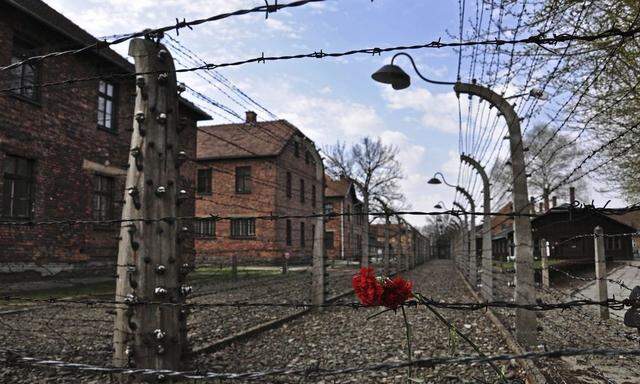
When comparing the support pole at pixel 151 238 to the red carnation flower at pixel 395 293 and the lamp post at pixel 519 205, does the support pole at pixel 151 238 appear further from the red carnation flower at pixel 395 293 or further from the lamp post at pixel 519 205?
the lamp post at pixel 519 205

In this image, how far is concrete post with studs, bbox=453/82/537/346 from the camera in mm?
5906

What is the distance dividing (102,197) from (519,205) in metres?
12.8

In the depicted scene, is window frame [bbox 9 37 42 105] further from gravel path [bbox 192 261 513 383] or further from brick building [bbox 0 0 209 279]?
gravel path [bbox 192 261 513 383]

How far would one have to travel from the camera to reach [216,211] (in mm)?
28453

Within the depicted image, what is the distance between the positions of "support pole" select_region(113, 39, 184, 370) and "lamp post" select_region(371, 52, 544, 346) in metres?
3.24

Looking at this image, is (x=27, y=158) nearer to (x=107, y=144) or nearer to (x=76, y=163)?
(x=76, y=163)

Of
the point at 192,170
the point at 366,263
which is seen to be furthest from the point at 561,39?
the point at 192,170

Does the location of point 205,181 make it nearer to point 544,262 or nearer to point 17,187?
point 17,187

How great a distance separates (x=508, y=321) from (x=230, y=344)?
4744mm

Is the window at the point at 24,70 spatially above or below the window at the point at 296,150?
below

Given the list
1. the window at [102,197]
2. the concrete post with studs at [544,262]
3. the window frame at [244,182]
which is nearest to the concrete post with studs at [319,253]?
the concrete post with studs at [544,262]

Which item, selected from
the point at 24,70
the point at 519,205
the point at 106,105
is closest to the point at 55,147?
the point at 24,70

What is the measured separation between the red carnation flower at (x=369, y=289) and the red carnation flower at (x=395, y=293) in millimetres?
39

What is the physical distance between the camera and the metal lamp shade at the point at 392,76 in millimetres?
6094
